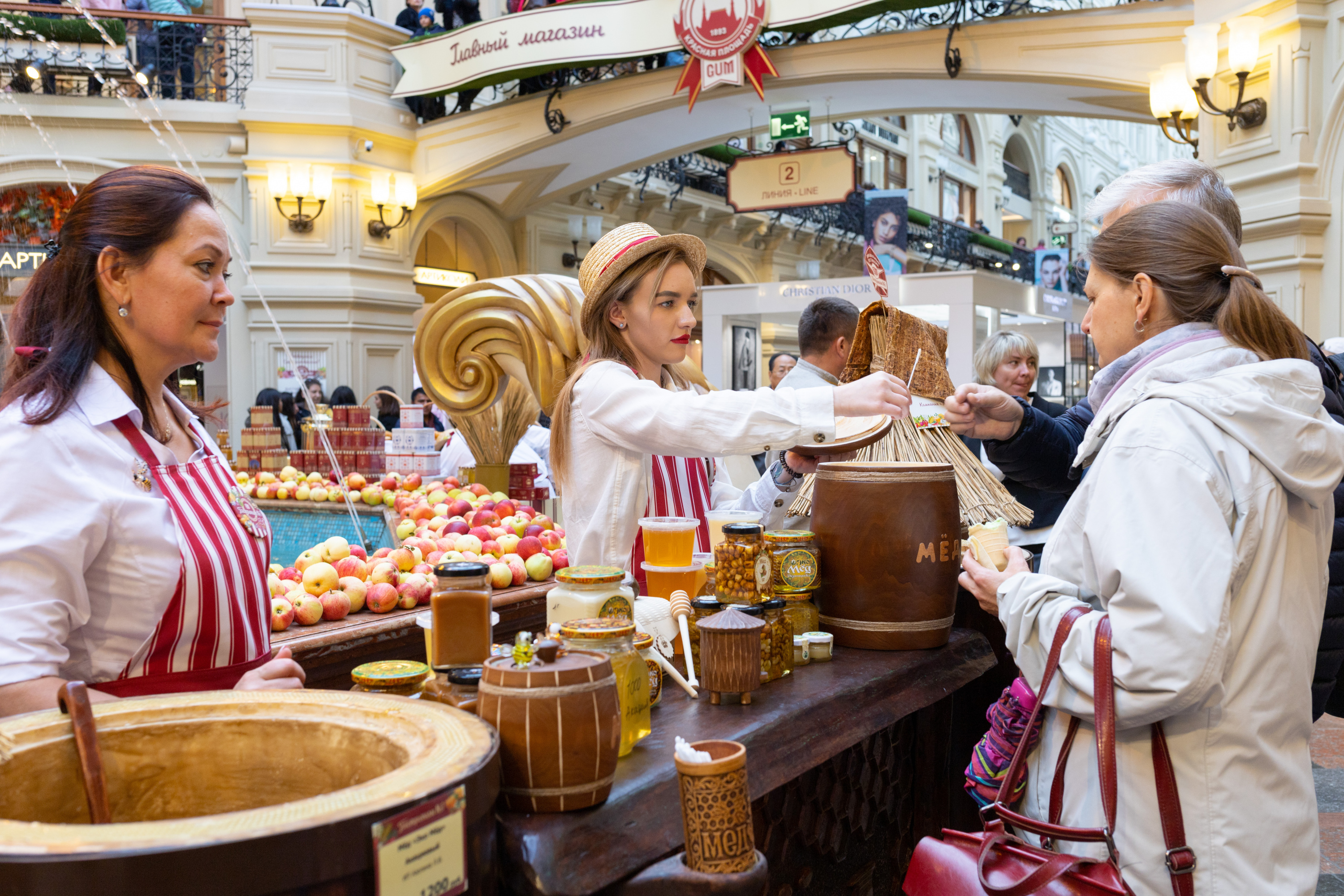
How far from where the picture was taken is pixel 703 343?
9469 mm

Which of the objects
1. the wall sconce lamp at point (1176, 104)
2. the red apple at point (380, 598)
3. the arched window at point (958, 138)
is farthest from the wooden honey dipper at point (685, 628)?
the arched window at point (958, 138)

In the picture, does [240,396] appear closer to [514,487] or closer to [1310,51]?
[514,487]

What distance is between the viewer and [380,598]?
2756 millimetres

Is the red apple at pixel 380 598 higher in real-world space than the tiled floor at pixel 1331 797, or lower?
higher

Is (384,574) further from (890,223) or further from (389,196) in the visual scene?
(890,223)

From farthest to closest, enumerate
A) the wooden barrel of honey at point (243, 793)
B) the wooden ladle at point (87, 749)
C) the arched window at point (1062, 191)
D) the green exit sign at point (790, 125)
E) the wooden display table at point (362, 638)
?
the arched window at point (1062, 191)
the green exit sign at point (790, 125)
the wooden display table at point (362, 638)
the wooden ladle at point (87, 749)
the wooden barrel of honey at point (243, 793)

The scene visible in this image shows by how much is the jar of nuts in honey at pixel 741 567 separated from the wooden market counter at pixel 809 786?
0.16 metres

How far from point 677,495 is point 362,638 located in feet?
2.85

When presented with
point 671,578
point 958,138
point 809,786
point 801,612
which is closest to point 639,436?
point 671,578

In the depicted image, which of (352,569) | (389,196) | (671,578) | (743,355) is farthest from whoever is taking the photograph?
(389,196)

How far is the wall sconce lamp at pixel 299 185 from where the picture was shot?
1030 cm

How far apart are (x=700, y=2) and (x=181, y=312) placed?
8.15 meters

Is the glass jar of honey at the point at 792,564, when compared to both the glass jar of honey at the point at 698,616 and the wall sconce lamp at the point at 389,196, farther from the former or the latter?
the wall sconce lamp at the point at 389,196

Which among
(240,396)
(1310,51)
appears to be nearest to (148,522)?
(1310,51)
